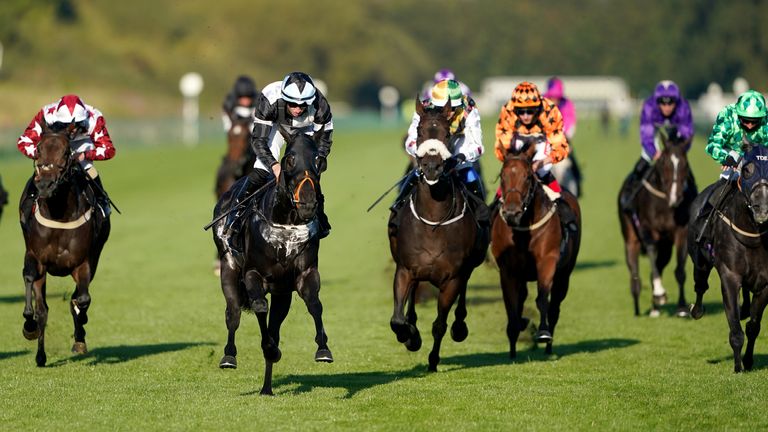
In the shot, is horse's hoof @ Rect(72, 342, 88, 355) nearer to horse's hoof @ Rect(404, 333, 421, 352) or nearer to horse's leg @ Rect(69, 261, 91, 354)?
horse's leg @ Rect(69, 261, 91, 354)

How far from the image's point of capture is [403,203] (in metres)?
10.9

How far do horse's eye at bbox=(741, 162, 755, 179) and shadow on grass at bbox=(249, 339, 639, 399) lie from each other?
2.43 metres

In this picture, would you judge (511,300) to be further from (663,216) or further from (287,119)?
(663,216)

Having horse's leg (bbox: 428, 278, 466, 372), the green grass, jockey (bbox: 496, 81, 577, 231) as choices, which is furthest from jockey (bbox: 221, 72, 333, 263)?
jockey (bbox: 496, 81, 577, 231)

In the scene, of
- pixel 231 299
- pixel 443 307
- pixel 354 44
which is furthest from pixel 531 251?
pixel 354 44

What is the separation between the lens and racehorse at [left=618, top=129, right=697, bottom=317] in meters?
14.9

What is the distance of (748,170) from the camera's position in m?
10.4

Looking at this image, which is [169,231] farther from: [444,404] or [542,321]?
[444,404]

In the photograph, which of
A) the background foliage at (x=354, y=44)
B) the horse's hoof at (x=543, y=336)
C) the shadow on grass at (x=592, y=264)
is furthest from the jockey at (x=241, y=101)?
the background foliage at (x=354, y=44)

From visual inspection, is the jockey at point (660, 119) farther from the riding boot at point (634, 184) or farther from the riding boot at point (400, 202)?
the riding boot at point (400, 202)

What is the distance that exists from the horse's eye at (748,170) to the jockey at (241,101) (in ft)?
27.6

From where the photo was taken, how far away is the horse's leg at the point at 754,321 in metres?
10.7

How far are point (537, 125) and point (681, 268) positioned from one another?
3507 mm


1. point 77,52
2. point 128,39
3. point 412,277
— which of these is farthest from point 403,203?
point 128,39
